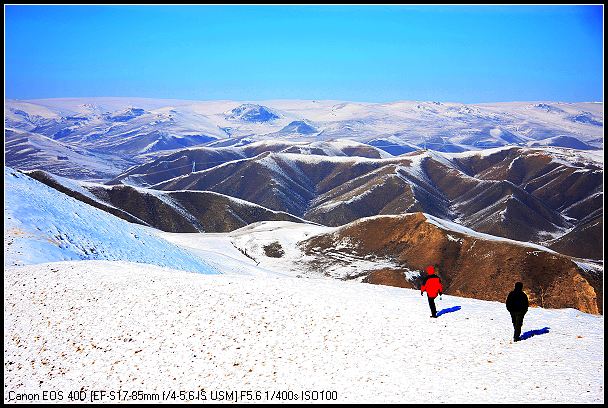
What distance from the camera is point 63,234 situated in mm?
38156

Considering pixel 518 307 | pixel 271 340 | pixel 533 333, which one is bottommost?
pixel 271 340

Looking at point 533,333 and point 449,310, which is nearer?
point 533,333

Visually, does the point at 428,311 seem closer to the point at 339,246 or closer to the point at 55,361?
the point at 55,361

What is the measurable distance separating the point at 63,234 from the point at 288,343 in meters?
29.3

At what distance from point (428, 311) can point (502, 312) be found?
352 cm

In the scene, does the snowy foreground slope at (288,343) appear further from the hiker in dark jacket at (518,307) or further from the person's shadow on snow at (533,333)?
the hiker in dark jacket at (518,307)

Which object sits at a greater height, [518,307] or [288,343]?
[518,307]

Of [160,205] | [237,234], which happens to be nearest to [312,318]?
[237,234]

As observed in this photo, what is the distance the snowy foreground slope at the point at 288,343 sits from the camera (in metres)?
14.3

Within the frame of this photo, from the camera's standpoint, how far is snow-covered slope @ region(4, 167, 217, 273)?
107ft

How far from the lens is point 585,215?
197m

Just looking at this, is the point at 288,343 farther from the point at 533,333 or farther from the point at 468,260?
the point at 468,260

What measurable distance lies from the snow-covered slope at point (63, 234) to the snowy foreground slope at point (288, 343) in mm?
10627

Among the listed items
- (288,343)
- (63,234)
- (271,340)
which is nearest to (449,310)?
(288,343)
